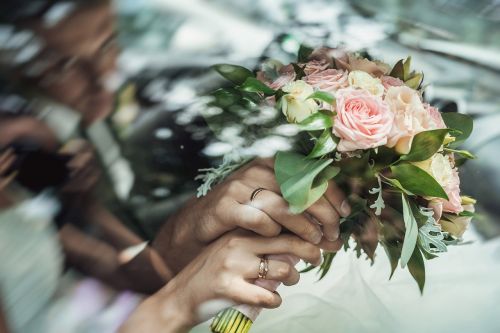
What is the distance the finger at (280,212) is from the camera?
2.73ft

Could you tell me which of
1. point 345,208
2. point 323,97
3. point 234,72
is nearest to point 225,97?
point 234,72

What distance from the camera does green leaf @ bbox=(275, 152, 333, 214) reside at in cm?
81

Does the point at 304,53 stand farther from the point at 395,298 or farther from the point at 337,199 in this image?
the point at 395,298

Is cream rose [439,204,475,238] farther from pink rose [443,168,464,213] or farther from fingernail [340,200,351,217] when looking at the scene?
fingernail [340,200,351,217]

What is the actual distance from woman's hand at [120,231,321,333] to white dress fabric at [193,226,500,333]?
0.05m

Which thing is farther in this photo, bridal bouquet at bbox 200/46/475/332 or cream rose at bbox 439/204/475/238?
cream rose at bbox 439/204/475/238

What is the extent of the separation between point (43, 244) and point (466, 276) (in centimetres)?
83

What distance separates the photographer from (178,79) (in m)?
0.82

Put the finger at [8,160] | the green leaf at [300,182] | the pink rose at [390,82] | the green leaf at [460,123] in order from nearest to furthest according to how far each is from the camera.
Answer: the finger at [8,160] < the green leaf at [300,182] < the pink rose at [390,82] < the green leaf at [460,123]

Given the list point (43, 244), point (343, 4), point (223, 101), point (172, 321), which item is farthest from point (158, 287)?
point (343, 4)

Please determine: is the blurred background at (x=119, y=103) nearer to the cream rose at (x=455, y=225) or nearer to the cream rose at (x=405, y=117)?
the cream rose at (x=405, y=117)

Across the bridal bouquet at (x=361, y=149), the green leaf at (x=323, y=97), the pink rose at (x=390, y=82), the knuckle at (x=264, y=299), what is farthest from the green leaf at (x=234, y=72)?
the knuckle at (x=264, y=299)

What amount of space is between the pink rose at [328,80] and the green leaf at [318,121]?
0.05 meters

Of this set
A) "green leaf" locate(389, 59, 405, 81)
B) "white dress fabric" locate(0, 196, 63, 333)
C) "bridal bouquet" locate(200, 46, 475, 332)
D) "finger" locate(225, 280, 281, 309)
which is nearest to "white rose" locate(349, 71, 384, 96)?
"bridal bouquet" locate(200, 46, 475, 332)
